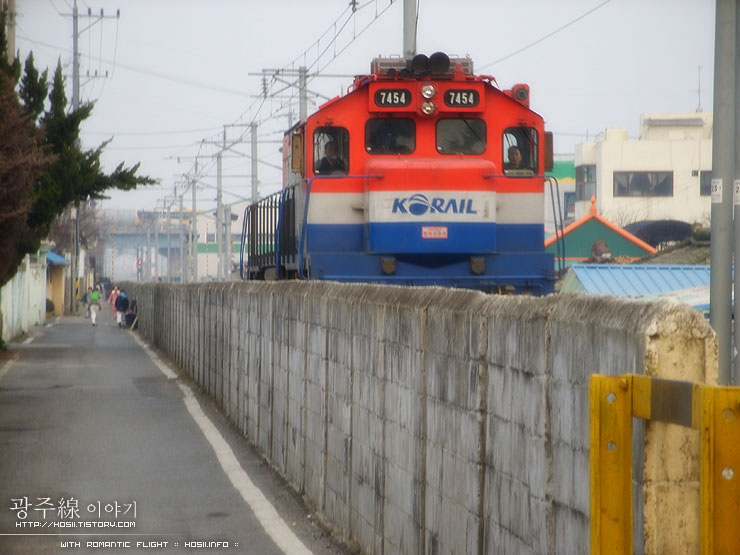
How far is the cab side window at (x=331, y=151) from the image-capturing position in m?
14.2

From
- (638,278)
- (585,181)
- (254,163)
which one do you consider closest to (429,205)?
(638,278)

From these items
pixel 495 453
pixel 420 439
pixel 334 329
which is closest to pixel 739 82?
pixel 334 329

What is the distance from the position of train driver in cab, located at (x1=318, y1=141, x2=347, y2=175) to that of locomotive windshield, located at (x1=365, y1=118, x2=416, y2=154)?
380 mm

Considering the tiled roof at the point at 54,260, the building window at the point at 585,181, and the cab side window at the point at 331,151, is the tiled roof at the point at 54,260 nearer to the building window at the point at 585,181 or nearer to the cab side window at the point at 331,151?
the building window at the point at 585,181

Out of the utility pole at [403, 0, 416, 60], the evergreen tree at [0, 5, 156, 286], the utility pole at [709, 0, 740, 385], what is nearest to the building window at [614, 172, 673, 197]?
the evergreen tree at [0, 5, 156, 286]

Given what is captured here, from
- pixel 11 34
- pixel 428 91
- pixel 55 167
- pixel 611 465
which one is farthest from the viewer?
pixel 11 34

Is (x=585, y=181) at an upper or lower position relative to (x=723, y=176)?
upper

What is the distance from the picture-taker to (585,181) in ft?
252

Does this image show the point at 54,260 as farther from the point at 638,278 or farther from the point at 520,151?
the point at 520,151

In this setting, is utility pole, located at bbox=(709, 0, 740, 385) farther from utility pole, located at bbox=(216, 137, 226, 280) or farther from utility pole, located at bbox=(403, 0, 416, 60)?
utility pole, located at bbox=(216, 137, 226, 280)

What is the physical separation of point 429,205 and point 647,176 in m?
62.1

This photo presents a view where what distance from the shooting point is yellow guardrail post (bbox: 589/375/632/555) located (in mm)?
3357

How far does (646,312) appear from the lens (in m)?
3.76

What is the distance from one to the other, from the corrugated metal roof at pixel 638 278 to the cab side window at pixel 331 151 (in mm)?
9440
